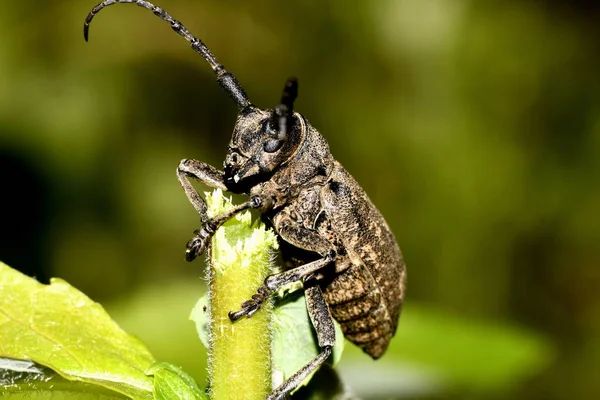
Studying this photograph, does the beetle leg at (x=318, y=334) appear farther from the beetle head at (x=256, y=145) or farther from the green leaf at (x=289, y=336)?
the beetle head at (x=256, y=145)

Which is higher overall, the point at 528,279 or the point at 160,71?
the point at 160,71

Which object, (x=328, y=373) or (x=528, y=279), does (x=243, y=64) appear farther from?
(x=328, y=373)

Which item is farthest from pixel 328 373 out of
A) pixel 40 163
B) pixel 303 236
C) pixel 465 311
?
pixel 40 163

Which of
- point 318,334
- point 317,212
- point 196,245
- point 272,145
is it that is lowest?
point 318,334

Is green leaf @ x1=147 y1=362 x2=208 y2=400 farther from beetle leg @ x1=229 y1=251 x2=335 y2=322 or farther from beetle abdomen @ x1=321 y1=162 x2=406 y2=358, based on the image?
beetle abdomen @ x1=321 y1=162 x2=406 y2=358

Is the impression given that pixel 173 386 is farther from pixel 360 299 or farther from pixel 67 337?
pixel 360 299

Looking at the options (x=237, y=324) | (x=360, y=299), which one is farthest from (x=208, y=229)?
(x=360, y=299)

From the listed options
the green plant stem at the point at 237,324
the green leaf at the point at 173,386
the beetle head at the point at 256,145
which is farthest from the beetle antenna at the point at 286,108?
the green leaf at the point at 173,386

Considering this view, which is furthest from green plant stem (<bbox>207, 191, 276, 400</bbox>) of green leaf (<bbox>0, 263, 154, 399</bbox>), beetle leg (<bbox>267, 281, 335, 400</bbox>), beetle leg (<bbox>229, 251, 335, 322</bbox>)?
green leaf (<bbox>0, 263, 154, 399</bbox>)
